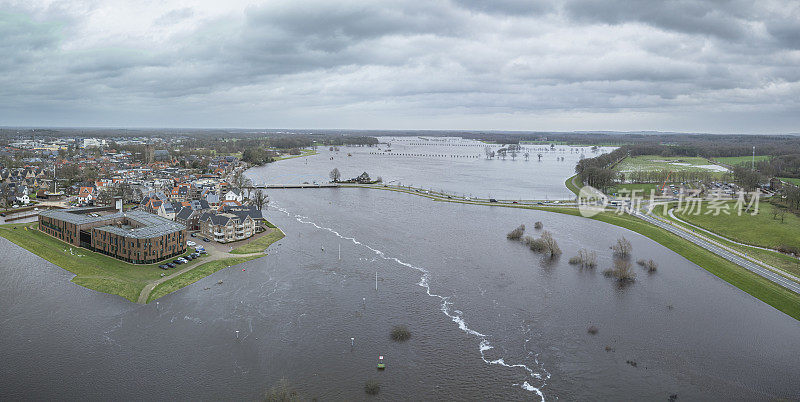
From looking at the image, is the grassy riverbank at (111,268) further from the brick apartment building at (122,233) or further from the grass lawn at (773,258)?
the grass lawn at (773,258)

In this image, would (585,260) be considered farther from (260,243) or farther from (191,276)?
(191,276)

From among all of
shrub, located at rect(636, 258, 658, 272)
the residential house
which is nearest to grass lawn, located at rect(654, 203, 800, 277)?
shrub, located at rect(636, 258, 658, 272)

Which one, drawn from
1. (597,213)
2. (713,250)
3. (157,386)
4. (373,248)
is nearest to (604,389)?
(157,386)

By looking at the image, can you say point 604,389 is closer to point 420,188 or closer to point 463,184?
point 420,188

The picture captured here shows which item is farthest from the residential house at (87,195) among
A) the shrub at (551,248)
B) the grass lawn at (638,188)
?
the grass lawn at (638,188)

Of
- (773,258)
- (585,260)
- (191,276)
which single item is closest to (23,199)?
(191,276)

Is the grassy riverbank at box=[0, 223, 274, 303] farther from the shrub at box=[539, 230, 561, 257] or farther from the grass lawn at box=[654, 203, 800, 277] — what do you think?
the grass lawn at box=[654, 203, 800, 277]

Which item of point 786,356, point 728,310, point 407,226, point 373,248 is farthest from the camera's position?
point 407,226
